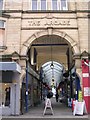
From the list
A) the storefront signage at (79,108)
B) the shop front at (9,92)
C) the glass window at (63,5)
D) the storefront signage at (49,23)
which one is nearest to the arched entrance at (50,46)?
the storefront signage at (49,23)

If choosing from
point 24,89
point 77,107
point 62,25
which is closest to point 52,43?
point 62,25

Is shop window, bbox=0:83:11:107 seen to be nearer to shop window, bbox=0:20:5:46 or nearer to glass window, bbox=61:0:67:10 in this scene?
shop window, bbox=0:20:5:46

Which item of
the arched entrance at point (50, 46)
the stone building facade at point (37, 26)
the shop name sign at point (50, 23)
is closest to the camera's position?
the stone building facade at point (37, 26)

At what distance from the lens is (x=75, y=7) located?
1942cm

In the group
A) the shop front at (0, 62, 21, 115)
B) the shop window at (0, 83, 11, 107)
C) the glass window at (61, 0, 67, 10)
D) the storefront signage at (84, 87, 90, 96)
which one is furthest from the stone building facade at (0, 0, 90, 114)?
the shop window at (0, 83, 11, 107)

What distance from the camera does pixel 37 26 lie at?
62.8 feet

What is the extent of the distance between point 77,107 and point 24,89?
14.8 feet

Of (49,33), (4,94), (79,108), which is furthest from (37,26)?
(79,108)

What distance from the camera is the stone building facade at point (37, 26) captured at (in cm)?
1866

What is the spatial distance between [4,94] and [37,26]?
228 inches

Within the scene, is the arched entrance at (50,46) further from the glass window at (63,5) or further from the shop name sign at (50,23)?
the glass window at (63,5)

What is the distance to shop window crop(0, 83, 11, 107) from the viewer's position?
1817 cm

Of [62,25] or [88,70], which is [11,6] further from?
[88,70]

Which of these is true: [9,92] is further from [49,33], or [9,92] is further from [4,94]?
[49,33]
